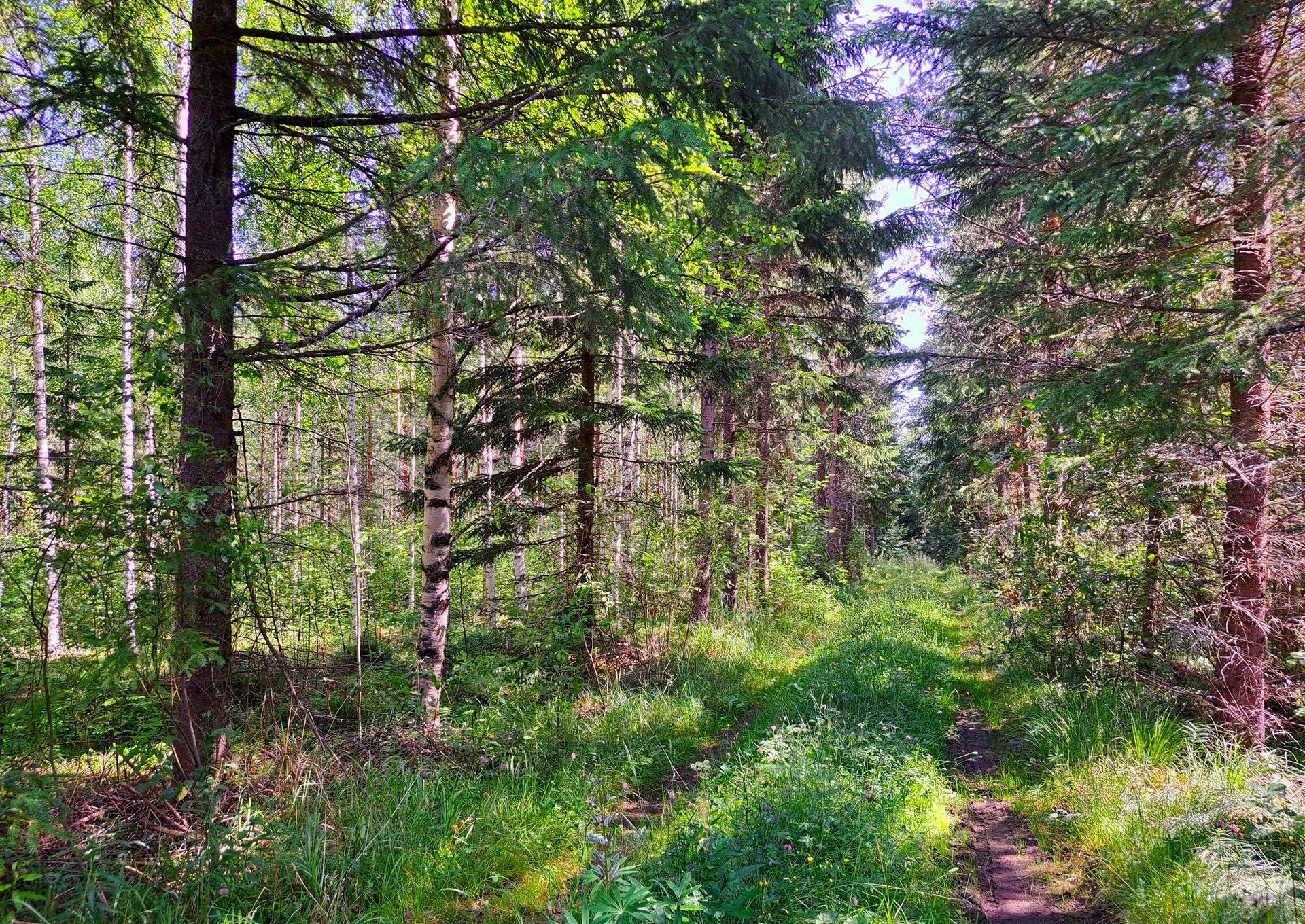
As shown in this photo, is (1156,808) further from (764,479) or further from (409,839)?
(764,479)

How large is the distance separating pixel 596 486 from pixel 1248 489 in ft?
21.3

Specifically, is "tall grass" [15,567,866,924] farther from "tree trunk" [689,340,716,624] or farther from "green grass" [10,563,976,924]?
"tree trunk" [689,340,716,624]

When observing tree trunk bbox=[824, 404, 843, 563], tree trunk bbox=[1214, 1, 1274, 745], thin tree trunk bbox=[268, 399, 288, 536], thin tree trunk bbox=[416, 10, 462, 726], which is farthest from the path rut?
tree trunk bbox=[824, 404, 843, 563]

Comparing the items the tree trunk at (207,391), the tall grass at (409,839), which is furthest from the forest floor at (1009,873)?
the tree trunk at (207,391)

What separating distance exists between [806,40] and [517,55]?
410 centimetres

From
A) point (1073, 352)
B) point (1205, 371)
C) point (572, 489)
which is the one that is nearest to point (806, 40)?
point (1073, 352)

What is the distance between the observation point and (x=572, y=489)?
813 centimetres

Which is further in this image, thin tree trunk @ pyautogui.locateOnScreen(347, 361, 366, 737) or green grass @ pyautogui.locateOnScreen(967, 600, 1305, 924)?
thin tree trunk @ pyautogui.locateOnScreen(347, 361, 366, 737)

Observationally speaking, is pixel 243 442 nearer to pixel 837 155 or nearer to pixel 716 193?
pixel 716 193

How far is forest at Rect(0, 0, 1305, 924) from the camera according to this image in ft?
11.0

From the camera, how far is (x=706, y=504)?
382 inches

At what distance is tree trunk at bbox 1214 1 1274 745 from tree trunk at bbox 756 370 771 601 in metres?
6.99

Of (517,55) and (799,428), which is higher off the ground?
(517,55)

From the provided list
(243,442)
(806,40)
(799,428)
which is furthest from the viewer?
(799,428)
